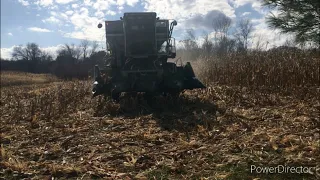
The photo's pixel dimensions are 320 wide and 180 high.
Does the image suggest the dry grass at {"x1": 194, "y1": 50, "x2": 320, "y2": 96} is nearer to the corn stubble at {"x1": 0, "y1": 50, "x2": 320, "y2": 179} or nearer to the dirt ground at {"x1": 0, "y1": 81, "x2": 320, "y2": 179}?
the corn stubble at {"x1": 0, "y1": 50, "x2": 320, "y2": 179}

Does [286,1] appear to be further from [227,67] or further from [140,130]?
[140,130]

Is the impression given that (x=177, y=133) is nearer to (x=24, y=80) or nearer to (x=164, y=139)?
(x=164, y=139)

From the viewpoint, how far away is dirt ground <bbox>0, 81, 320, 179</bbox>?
3676mm

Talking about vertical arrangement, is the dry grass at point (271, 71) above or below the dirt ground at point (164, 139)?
above

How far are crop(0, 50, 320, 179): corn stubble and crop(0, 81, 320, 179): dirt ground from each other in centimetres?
1

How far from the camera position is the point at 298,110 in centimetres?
604

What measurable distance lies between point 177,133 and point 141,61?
460 cm

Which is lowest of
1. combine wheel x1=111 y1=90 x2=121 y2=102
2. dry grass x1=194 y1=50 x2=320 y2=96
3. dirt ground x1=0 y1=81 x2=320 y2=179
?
dirt ground x1=0 y1=81 x2=320 y2=179

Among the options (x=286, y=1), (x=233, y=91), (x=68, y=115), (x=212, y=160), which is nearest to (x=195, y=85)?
(x=233, y=91)

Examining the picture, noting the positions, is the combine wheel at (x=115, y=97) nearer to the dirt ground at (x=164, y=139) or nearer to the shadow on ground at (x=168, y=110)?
the shadow on ground at (x=168, y=110)

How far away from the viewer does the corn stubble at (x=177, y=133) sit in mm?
3727

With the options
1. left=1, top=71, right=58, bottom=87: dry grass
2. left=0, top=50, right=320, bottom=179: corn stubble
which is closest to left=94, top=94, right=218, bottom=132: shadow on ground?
left=0, top=50, right=320, bottom=179: corn stubble

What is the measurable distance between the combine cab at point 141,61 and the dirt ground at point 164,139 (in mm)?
659

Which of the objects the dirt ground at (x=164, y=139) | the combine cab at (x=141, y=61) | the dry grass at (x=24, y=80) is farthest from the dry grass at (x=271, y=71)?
the dry grass at (x=24, y=80)
